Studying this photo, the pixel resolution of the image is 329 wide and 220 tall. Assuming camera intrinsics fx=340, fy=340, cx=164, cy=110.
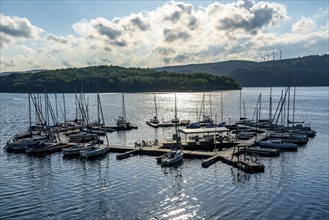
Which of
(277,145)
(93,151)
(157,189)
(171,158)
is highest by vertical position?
(93,151)

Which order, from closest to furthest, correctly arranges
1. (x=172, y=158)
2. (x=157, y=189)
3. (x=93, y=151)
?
(x=157, y=189) < (x=172, y=158) < (x=93, y=151)

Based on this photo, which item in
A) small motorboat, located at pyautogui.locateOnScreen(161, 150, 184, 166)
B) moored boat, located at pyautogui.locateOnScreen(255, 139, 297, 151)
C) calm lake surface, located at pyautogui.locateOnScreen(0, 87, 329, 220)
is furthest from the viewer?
moored boat, located at pyautogui.locateOnScreen(255, 139, 297, 151)

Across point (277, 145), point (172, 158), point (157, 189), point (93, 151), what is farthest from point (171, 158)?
point (277, 145)

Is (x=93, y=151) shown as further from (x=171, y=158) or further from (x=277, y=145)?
(x=277, y=145)

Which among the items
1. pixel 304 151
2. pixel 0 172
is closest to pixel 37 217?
pixel 0 172

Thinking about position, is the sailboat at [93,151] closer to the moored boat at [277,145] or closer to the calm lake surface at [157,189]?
the calm lake surface at [157,189]

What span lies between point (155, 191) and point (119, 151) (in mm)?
25681

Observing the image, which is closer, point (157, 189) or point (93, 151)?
point (157, 189)

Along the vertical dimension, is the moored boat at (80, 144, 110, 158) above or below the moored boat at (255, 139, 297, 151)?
above

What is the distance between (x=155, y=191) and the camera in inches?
1757

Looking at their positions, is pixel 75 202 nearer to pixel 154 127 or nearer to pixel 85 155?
pixel 85 155

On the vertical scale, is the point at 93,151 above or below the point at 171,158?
above

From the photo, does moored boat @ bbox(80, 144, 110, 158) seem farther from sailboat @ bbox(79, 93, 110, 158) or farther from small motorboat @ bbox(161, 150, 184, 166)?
small motorboat @ bbox(161, 150, 184, 166)

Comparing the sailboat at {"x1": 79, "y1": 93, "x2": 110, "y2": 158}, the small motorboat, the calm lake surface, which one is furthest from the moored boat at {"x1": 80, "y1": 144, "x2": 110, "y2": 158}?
the small motorboat
